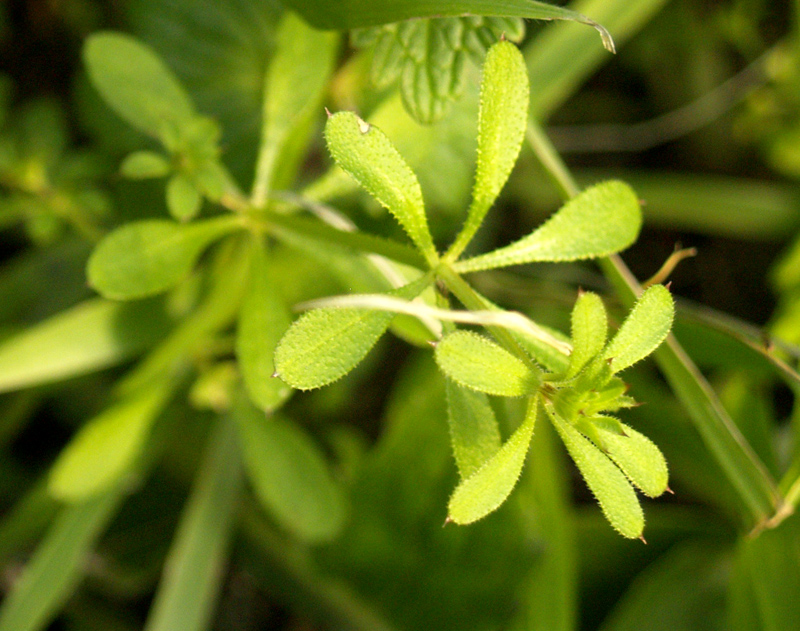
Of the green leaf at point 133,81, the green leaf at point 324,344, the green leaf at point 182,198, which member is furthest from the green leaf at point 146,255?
the green leaf at point 324,344

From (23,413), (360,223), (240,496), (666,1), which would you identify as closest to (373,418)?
(240,496)

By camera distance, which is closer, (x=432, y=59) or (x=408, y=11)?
(x=408, y=11)

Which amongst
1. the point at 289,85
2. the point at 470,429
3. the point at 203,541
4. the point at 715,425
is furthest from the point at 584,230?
the point at 203,541

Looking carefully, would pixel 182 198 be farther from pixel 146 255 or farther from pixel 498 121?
pixel 498 121

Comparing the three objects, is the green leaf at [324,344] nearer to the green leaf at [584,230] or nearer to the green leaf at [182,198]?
the green leaf at [584,230]

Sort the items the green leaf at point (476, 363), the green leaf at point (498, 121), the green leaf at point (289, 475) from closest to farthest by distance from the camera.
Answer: the green leaf at point (476, 363)
the green leaf at point (498, 121)
the green leaf at point (289, 475)

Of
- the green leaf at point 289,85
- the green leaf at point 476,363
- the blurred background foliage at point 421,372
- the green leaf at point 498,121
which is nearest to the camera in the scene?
the green leaf at point 476,363
